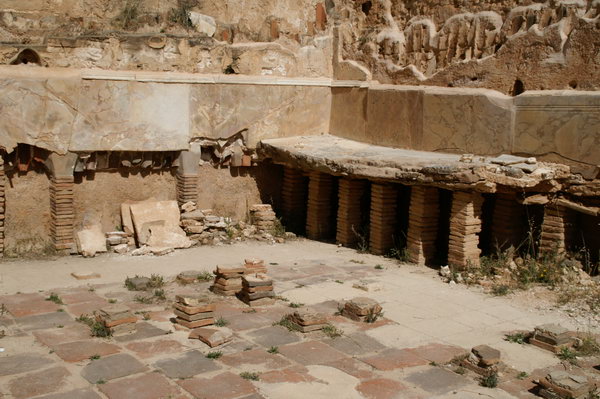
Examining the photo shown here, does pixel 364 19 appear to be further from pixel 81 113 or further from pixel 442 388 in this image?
pixel 442 388

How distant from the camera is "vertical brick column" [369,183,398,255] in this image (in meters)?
11.6

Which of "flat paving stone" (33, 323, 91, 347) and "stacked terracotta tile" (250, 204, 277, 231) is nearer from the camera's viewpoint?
"flat paving stone" (33, 323, 91, 347)

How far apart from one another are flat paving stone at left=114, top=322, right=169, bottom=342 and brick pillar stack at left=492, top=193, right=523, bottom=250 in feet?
17.0

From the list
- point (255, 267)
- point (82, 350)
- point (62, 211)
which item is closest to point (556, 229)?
point (255, 267)

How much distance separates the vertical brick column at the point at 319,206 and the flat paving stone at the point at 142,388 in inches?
261

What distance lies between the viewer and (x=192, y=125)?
12.5 m

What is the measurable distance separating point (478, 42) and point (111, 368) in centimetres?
770

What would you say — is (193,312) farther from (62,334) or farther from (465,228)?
(465,228)

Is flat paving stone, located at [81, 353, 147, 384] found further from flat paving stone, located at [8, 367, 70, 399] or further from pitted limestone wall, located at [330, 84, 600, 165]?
pitted limestone wall, located at [330, 84, 600, 165]

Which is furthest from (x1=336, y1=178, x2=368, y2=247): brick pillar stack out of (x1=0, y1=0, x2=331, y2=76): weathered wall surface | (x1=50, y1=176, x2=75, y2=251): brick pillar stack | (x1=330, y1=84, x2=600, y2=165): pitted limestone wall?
(x1=50, y1=176, x2=75, y2=251): brick pillar stack

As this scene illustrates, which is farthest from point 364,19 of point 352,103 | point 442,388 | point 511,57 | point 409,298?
point 442,388

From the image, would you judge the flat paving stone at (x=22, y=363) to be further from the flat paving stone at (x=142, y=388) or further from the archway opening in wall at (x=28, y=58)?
the archway opening in wall at (x=28, y=58)

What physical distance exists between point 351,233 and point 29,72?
5614mm

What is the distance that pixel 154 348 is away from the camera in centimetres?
740
